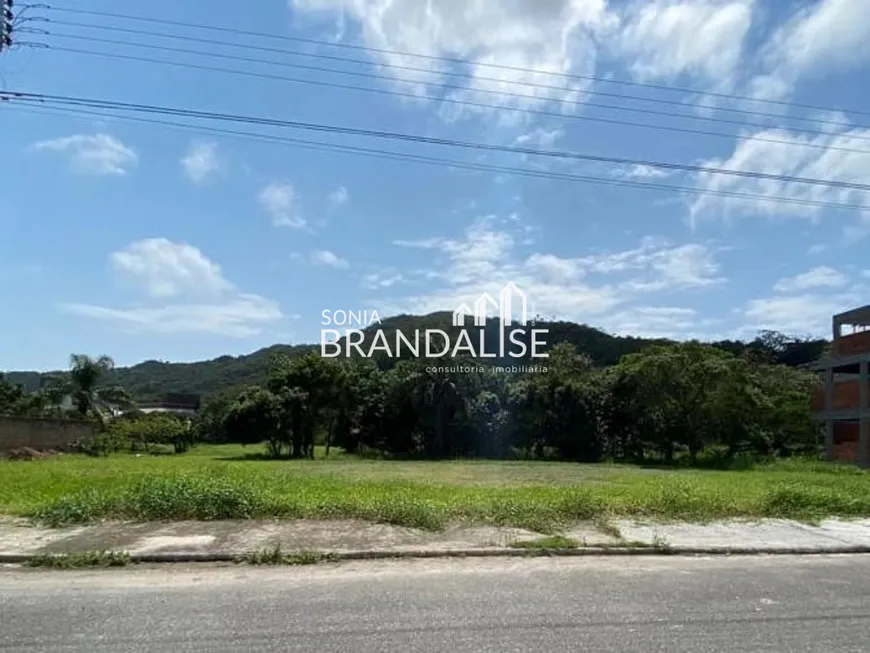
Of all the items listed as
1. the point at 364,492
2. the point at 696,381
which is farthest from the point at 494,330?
the point at 364,492

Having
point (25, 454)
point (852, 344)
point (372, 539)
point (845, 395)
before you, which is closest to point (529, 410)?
point (845, 395)

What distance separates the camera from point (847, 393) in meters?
37.5

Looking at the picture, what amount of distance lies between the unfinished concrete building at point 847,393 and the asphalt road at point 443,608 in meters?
32.0

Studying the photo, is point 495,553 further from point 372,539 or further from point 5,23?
point 5,23

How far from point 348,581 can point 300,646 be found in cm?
206

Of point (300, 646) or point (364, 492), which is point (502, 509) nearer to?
point (364, 492)

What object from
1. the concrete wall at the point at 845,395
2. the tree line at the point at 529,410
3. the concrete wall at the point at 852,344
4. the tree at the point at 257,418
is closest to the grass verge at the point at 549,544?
the tree line at the point at 529,410

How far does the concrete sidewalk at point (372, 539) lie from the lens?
26.2 feet

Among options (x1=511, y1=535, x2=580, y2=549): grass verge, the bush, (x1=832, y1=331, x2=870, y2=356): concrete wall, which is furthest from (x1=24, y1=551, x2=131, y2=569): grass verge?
the bush

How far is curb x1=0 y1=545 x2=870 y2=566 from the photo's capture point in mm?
7598

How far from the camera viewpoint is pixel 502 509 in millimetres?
10531

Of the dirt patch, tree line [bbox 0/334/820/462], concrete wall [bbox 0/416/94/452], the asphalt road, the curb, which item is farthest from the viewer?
tree line [bbox 0/334/820/462]

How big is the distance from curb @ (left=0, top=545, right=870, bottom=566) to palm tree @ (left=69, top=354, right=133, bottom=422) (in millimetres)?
45607

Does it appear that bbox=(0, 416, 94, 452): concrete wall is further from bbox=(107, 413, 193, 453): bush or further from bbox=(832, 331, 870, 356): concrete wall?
bbox=(832, 331, 870, 356): concrete wall
